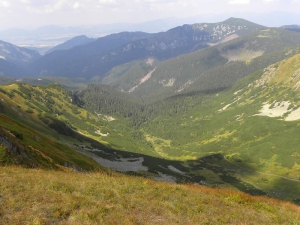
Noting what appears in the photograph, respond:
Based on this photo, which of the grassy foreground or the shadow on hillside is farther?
the shadow on hillside

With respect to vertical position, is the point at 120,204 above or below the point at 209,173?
above

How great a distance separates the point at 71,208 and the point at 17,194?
4447 mm

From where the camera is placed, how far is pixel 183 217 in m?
16.0

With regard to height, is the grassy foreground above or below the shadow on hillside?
above

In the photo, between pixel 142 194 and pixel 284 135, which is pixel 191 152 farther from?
pixel 142 194

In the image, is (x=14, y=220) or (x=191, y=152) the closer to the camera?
(x=14, y=220)

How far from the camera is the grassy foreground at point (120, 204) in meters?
14.4

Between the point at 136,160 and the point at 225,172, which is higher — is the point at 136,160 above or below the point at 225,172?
above

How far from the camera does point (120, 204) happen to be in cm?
1656

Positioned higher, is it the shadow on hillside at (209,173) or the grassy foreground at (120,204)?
the grassy foreground at (120,204)

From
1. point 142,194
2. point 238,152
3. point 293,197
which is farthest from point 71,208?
point 238,152

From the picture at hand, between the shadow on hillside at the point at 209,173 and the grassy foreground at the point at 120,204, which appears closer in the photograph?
the grassy foreground at the point at 120,204

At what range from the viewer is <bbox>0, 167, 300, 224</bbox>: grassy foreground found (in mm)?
14445

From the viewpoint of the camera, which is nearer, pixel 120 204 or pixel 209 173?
pixel 120 204
